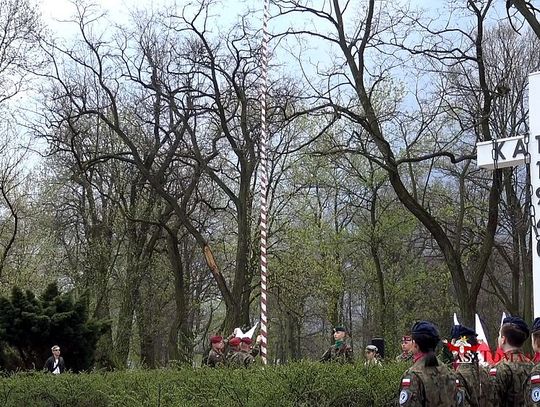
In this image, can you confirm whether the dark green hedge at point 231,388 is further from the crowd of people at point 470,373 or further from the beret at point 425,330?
the beret at point 425,330

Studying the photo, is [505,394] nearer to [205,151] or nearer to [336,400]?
[336,400]

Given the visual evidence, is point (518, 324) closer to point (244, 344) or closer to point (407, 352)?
point (407, 352)

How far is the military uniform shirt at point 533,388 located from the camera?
243 inches

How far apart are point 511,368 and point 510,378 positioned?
115mm

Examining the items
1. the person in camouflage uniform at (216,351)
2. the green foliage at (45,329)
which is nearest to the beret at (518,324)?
the person in camouflage uniform at (216,351)

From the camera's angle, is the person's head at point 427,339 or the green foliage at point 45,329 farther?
the green foliage at point 45,329

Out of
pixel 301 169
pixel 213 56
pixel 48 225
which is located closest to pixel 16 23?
pixel 213 56

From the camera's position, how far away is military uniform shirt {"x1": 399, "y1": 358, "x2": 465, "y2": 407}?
6242 mm

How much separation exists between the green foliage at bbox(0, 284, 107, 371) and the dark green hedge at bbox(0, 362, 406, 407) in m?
9.27

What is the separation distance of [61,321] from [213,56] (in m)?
10.2

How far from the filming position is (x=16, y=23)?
2573 cm

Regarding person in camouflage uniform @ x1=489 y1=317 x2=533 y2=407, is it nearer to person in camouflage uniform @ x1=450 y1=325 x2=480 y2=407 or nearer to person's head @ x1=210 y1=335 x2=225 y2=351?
person in camouflage uniform @ x1=450 y1=325 x2=480 y2=407

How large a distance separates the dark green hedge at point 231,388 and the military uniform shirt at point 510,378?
105cm

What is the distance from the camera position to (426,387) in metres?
6.31
